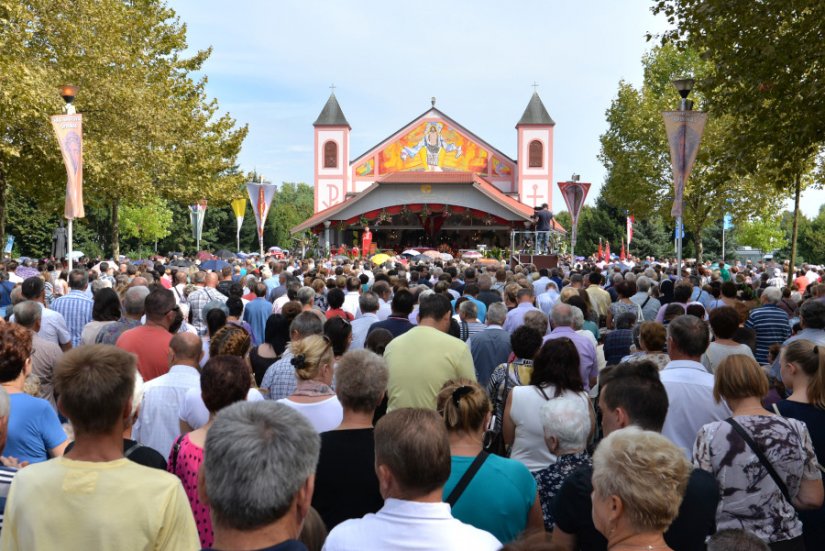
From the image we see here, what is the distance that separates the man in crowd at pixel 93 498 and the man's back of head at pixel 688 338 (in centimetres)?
361

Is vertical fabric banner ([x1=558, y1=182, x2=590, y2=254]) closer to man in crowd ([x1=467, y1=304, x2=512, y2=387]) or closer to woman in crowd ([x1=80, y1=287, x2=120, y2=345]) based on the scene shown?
man in crowd ([x1=467, y1=304, x2=512, y2=387])

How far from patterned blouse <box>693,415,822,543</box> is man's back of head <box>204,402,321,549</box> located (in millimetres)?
2363

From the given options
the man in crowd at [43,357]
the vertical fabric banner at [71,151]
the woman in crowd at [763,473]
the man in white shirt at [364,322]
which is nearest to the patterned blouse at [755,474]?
the woman in crowd at [763,473]

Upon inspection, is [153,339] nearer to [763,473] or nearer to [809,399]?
[763,473]

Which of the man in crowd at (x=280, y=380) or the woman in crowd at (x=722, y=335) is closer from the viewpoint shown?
the man in crowd at (x=280, y=380)

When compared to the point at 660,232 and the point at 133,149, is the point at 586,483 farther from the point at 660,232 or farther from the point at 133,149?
the point at 660,232

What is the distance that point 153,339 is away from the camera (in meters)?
6.39

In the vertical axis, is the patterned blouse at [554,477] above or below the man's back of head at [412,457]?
below

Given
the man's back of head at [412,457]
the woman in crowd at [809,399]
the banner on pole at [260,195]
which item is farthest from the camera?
the banner on pole at [260,195]

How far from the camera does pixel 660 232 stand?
2227 inches

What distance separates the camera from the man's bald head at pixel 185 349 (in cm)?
509

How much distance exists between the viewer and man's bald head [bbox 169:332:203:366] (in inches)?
200

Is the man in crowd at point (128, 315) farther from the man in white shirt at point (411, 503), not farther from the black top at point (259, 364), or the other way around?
the man in white shirt at point (411, 503)

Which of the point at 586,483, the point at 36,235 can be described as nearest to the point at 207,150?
the point at 36,235
